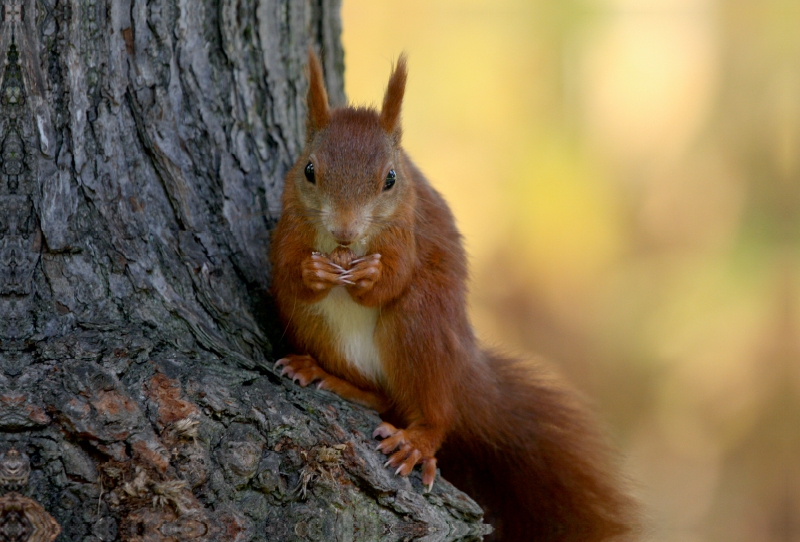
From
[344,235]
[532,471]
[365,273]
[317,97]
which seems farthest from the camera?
[532,471]

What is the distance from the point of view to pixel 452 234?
1.96 meters

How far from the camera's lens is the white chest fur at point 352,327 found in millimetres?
1824

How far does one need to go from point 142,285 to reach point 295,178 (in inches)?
15.3

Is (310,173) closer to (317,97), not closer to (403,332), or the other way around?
(317,97)

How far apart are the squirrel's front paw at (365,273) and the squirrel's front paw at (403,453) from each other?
0.28m

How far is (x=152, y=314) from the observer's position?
1.65 metres

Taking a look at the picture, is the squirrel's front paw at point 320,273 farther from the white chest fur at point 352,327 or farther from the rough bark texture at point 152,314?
the rough bark texture at point 152,314

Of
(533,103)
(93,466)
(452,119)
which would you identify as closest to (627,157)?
(533,103)

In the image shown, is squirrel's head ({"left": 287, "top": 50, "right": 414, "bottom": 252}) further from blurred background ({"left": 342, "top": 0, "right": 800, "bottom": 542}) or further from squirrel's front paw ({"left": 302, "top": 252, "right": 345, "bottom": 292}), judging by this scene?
Result: blurred background ({"left": 342, "top": 0, "right": 800, "bottom": 542})

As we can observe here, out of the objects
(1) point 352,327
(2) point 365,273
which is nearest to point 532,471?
(1) point 352,327

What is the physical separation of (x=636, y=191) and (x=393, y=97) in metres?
2.28

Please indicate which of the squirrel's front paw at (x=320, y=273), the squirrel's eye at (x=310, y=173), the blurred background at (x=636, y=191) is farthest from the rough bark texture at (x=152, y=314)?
the blurred background at (x=636, y=191)

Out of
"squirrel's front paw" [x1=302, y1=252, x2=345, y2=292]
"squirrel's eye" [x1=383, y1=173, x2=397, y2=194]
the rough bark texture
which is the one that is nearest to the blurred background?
the rough bark texture

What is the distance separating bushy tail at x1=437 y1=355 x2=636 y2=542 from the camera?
6.35 ft
